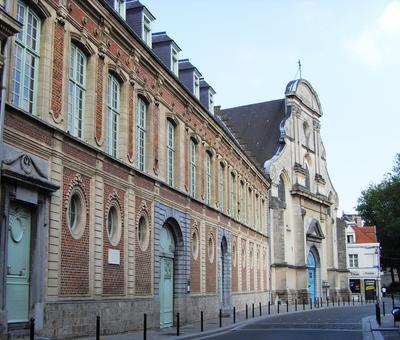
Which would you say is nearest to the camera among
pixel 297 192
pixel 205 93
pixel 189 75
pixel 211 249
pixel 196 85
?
pixel 189 75

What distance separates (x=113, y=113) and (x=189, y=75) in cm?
1069

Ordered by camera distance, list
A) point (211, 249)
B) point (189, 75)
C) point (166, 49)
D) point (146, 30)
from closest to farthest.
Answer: point (146, 30) → point (166, 49) → point (189, 75) → point (211, 249)

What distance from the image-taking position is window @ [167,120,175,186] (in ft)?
82.5

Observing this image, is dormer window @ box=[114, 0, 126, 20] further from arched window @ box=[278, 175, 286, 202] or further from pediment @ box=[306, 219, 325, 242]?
pediment @ box=[306, 219, 325, 242]

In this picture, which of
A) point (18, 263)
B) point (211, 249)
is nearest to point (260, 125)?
point (211, 249)

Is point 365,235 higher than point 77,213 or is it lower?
higher

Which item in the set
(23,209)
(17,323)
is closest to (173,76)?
(23,209)

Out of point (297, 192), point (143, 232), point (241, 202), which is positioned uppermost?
point (297, 192)

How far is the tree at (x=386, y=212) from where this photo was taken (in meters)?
75.2

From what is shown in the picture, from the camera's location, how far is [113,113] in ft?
66.1

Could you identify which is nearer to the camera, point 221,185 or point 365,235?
point 221,185

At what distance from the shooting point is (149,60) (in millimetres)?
22484

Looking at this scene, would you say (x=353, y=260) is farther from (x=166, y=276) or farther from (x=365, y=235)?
(x=166, y=276)

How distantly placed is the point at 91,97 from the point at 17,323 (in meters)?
7.22
